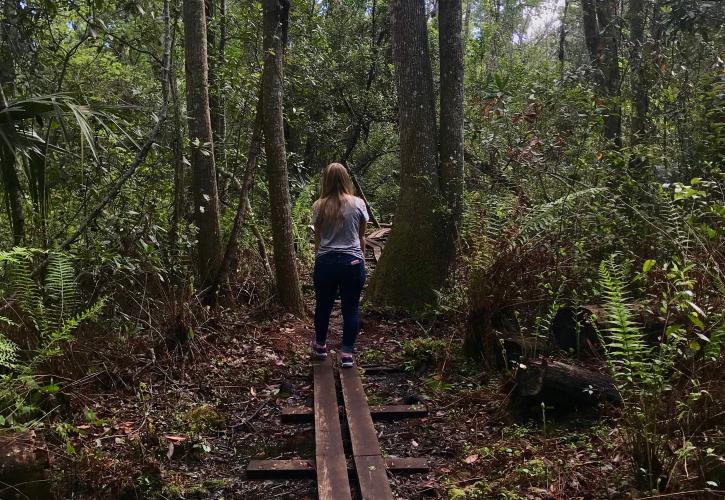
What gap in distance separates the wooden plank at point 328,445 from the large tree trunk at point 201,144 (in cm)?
270

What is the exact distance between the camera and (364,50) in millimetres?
16641

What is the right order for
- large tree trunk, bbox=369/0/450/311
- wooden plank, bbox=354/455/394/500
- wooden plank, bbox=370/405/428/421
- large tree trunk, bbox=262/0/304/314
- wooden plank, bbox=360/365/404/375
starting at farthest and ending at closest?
large tree trunk, bbox=369/0/450/311 < large tree trunk, bbox=262/0/304/314 < wooden plank, bbox=360/365/404/375 < wooden plank, bbox=370/405/428/421 < wooden plank, bbox=354/455/394/500

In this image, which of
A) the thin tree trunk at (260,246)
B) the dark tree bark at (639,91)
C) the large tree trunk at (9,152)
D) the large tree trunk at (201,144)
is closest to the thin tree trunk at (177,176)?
the large tree trunk at (201,144)

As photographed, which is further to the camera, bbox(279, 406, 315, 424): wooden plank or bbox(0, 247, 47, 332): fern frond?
bbox(279, 406, 315, 424): wooden plank

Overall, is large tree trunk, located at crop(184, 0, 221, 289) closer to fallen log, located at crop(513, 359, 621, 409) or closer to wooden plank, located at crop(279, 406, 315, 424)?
wooden plank, located at crop(279, 406, 315, 424)

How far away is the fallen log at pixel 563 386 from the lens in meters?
4.68

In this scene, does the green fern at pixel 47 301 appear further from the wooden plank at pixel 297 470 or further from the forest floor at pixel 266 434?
the wooden plank at pixel 297 470

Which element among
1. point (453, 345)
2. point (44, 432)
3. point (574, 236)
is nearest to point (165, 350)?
point (44, 432)

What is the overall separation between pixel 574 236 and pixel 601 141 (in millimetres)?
2511


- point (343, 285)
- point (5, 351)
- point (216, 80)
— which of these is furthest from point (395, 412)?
point (216, 80)

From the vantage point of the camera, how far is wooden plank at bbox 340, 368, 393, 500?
3.95 meters

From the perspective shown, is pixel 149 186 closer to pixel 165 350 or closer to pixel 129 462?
Answer: pixel 165 350

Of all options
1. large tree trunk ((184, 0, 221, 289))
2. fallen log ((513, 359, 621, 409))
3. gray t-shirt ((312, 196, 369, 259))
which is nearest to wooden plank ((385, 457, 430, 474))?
fallen log ((513, 359, 621, 409))

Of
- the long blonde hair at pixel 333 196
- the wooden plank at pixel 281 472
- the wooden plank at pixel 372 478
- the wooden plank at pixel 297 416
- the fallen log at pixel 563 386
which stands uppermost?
the long blonde hair at pixel 333 196
